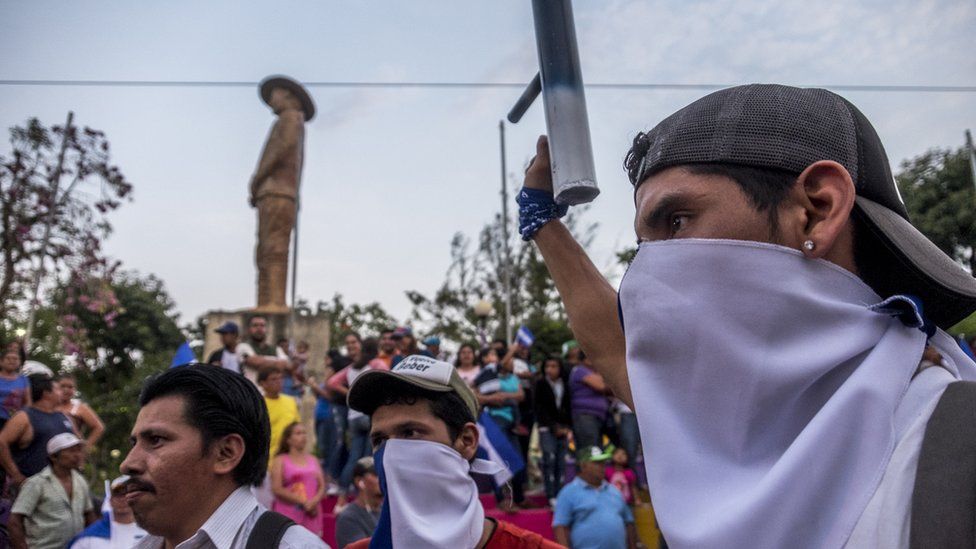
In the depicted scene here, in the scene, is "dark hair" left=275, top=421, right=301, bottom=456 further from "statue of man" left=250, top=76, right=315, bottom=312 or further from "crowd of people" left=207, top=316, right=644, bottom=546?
"statue of man" left=250, top=76, right=315, bottom=312

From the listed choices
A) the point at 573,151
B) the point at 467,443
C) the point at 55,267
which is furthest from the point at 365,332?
the point at 573,151

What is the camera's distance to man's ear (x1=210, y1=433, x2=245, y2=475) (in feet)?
8.63

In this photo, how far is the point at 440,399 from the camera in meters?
2.96

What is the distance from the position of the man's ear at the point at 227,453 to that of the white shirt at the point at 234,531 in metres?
0.09

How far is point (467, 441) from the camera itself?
119 inches

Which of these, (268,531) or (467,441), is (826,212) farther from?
(467,441)

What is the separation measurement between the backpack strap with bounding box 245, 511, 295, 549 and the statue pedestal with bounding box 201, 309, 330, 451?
35.6 feet

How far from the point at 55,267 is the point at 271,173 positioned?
4861 millimetres

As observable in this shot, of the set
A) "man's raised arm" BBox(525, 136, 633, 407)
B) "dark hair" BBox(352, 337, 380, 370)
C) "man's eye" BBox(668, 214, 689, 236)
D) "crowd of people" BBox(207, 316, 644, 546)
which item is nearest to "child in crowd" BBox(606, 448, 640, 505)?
"crowd of people" BBox(207, 316, 644, 546)

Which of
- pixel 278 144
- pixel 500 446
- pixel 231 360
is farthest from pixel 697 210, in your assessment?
pixel 278 144

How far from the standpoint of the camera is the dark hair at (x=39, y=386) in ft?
20.7

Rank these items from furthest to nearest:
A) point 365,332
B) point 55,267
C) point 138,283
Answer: point 138,283 < point 365,332 < point 55,267

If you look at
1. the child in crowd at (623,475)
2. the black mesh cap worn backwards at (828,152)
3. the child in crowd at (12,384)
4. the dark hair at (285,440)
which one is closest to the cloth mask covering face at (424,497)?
the black mesh cap worn backwards at (828,152)

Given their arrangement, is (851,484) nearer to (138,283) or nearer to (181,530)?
(181,530)
